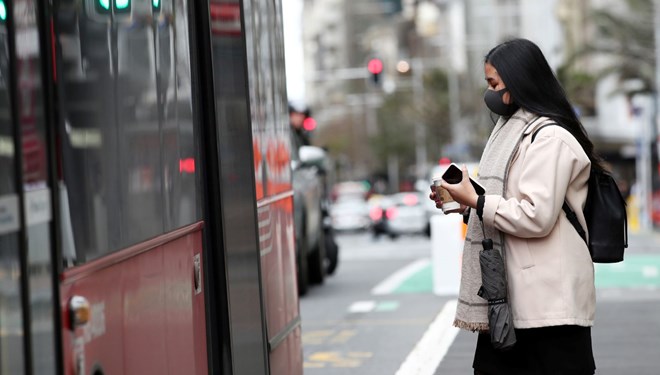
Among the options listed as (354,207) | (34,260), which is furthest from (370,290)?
(354,207)

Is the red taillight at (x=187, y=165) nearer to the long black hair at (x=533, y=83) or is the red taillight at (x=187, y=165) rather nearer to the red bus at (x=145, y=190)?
the red bus at (x=145, y=190)

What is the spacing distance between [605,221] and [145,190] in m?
1.63

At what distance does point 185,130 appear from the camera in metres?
5.33

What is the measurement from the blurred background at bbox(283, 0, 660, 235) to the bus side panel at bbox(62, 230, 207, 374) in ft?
8.50

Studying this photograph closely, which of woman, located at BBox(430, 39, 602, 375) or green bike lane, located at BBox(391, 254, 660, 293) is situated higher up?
woman, located at BBox(430, 39, 602, 375)

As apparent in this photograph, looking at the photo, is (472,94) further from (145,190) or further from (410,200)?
(145,190)

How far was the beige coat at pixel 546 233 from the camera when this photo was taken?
16.6 feet

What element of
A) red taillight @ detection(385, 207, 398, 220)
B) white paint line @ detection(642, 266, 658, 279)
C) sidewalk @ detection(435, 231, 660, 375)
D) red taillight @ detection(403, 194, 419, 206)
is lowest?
red taillight @ detection(385, 207, 398, 220)

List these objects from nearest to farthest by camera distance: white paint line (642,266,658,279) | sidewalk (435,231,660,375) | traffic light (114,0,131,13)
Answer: traffic light (114,0,131,13)
sidewalk (435,231,660,375)
white paint line (642,266,658,279)

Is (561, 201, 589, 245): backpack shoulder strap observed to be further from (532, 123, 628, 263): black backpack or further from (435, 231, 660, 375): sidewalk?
(435, 231, 660, 375): sidewalk

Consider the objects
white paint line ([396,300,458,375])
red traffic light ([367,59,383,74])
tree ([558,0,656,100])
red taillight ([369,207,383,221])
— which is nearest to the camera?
white paint line ([396,300,458,375])

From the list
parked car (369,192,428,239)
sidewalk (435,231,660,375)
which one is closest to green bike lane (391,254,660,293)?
sidewalk (435,231,660,375)

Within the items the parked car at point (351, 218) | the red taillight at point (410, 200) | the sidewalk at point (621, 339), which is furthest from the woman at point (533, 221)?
the parked car at point (351, 218)

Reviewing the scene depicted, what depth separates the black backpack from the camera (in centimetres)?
515
